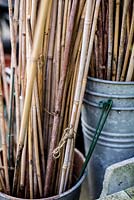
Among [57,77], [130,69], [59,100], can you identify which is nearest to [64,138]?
[59,100]

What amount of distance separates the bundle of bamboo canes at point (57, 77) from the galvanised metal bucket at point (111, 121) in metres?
0.07

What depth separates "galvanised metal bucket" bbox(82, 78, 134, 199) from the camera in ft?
4.42

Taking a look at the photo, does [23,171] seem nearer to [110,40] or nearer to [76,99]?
[76,99]

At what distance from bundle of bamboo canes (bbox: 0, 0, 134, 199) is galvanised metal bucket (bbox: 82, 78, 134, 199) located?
0.23 feet

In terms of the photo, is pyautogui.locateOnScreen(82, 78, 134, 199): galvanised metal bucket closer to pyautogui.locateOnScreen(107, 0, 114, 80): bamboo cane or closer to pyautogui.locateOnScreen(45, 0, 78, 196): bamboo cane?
pyautogui.locateOnScreen(107, 0, 114, 80): bamboo cane

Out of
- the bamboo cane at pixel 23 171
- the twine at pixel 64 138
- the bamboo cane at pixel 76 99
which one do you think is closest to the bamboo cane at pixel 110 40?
the bamboo cane at pixel 76 99

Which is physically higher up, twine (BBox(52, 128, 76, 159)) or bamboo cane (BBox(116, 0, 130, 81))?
bamboo cane (BBox(116, 0, 130, 81))

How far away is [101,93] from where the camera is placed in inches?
54.2

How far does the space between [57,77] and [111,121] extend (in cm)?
34

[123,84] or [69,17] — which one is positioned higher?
[69,17]

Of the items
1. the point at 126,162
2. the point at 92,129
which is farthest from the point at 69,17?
the point at 126,162

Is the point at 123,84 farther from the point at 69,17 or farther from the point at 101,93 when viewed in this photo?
the point at 69,17

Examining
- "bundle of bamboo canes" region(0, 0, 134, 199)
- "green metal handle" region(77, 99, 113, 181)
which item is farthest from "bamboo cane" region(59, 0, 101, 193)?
"green metal handle" region(77, 99, 113, 181)

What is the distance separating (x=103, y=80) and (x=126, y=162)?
15.1 inches
